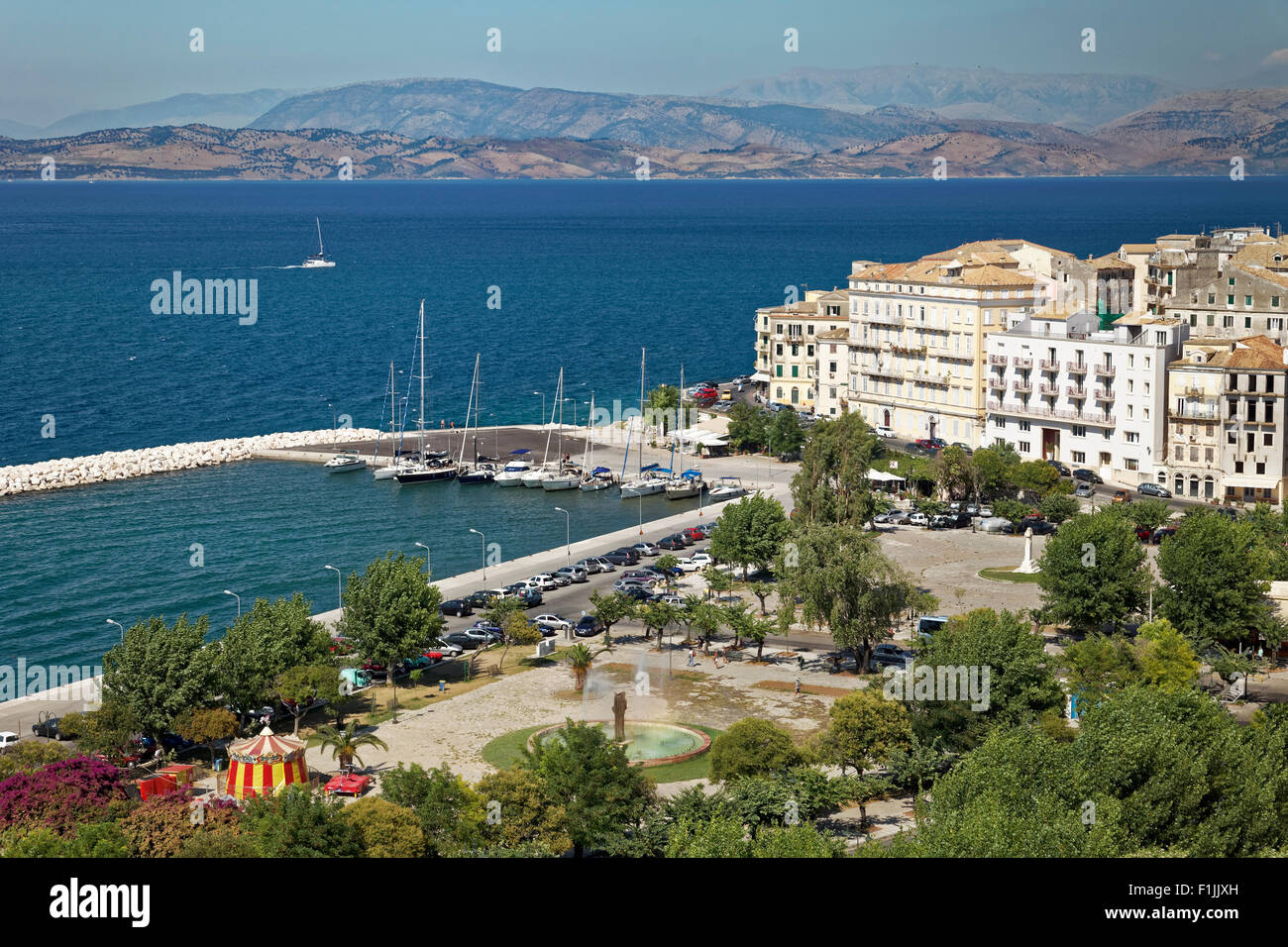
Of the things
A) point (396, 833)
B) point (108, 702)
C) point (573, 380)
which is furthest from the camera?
point (573, 380)

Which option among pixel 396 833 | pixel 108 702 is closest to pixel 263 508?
pixel 108 702

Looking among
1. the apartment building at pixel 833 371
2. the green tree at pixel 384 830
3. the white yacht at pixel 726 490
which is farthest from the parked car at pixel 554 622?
the apartment building at pixel 833 371

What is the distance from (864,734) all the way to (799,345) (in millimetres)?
61535

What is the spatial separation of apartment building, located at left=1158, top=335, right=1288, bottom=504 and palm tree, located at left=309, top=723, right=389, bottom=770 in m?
44.4

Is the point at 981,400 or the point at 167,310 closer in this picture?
the point at 981,400

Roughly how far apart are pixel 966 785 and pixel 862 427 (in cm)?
4481

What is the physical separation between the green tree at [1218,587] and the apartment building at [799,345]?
4690cm

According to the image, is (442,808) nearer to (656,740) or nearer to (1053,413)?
(656,740)

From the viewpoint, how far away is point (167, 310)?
6427 inches

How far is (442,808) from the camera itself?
100 ft

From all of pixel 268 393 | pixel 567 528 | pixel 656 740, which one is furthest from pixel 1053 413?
pixel 268 393

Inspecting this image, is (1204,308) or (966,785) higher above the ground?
(1204,308)

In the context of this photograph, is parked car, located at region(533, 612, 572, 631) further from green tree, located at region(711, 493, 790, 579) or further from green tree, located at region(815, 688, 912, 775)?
green tree, located at region(815, 688, 912, 775)
